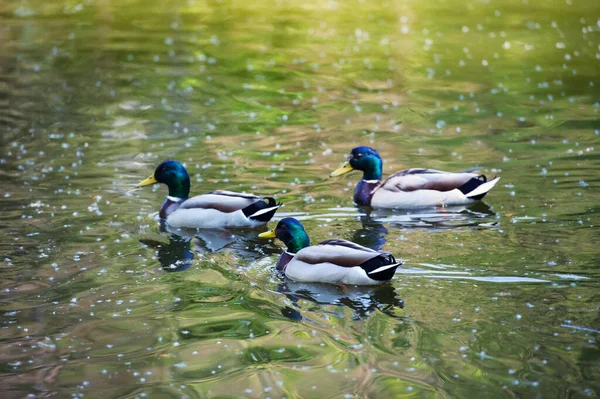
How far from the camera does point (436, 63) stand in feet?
68.4

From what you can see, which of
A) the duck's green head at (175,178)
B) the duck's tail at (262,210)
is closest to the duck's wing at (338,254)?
the duck's tail at (262,210)

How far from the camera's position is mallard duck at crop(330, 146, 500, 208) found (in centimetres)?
1154

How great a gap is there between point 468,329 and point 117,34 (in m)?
18.5

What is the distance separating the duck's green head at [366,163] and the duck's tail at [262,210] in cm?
146

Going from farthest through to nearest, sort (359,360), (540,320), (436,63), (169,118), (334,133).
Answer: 1. (436,63)
2. (169,118)
3. (334,133)
4. (540,320)
5. (359,360)

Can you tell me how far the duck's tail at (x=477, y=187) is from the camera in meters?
11.5

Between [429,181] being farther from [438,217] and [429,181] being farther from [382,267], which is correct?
[382,267]

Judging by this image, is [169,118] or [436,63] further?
[436,63]

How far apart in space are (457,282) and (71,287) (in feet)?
12.4

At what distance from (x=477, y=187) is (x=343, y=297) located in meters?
3.29

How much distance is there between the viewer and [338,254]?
30.0ft

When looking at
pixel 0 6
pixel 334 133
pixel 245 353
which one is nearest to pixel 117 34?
pixel 0 6

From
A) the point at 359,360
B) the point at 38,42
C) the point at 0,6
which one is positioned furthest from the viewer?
the point at 0,6

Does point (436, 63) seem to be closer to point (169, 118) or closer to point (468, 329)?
point (169, 118)
